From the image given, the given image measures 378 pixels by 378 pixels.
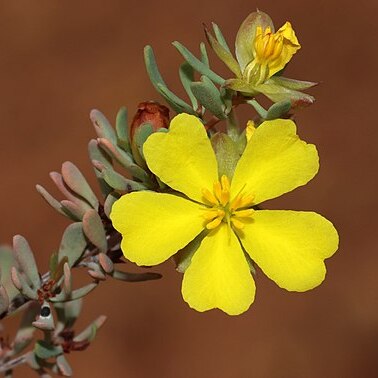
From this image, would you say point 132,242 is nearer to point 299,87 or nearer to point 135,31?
point 299,87

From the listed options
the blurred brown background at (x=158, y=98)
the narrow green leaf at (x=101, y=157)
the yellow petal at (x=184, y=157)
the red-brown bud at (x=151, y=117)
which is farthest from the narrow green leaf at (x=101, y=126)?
the blurred brown background at (x=158, y=98)

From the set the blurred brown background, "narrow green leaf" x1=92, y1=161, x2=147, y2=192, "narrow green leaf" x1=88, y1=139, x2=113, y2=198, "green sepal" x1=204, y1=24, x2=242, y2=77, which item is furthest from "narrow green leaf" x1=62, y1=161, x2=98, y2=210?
the blurred brown background

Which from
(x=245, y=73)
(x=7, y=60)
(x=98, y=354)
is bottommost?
(x=98, y=354)

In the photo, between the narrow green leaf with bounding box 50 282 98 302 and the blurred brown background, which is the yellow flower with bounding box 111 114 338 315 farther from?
the blurred brown background

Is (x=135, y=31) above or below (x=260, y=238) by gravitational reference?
above

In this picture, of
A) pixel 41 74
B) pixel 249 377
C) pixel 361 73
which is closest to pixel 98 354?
pixel 249 377

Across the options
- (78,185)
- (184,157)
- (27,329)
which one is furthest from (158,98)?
(184,157)
